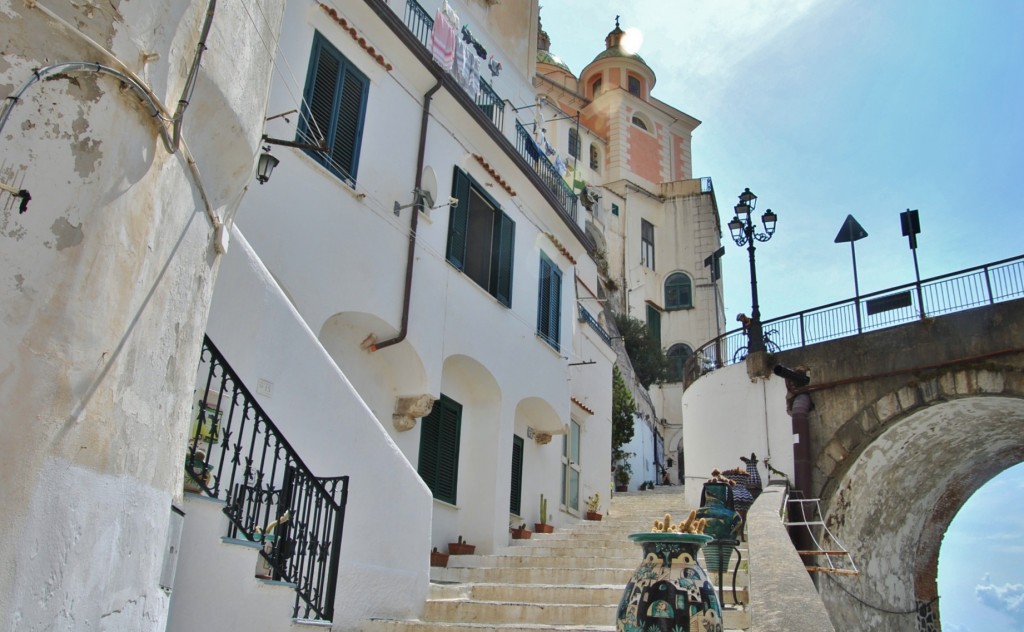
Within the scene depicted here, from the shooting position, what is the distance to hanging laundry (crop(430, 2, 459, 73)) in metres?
12.4

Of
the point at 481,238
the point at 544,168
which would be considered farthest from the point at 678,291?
the point at 481,238

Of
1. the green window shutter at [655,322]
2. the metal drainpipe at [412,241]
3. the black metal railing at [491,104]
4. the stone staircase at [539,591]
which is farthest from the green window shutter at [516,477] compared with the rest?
the green window shutter at [655,322]

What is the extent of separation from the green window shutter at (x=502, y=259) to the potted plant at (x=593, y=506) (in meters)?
5.56

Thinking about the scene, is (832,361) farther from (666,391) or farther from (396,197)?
(666,391)

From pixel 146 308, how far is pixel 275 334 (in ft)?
9.37

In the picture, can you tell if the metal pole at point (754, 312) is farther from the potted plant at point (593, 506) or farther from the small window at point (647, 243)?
the small window at point (647, 243)

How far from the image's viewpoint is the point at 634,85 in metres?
48.6

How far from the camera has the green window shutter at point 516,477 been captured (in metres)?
13.8

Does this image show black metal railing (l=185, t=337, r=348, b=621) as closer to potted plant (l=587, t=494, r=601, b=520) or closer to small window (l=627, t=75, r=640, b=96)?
potted plant (l=587, t=494, r=601, b=520)

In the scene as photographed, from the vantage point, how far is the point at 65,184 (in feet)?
11.7

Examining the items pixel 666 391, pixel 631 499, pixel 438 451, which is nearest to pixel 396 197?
pixel 438 451

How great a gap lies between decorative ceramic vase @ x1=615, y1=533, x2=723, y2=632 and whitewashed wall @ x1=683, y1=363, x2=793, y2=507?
35.6 ft

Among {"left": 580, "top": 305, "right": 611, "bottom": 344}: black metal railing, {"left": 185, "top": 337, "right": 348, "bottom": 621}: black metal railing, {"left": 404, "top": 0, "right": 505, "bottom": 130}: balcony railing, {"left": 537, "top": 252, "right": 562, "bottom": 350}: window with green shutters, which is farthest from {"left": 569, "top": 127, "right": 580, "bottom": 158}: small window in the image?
{"left": 185, "top": 337, "right": 348, "bottom": 621}: black metal railing

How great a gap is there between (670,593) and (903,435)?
11334mm
